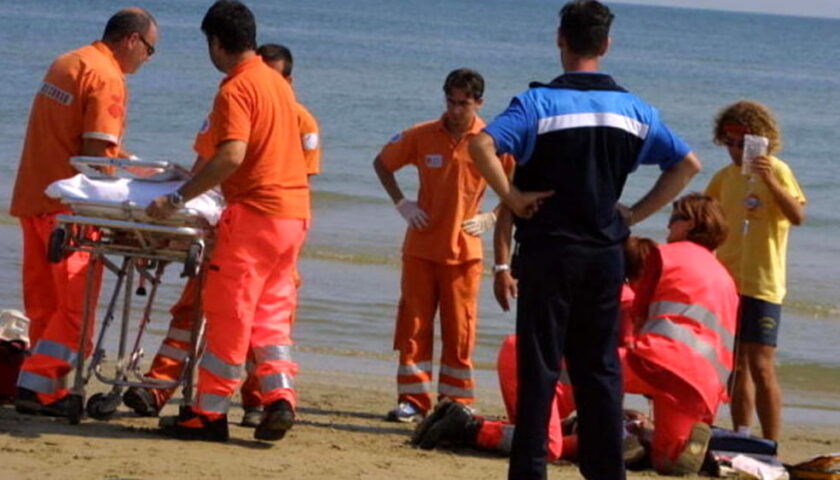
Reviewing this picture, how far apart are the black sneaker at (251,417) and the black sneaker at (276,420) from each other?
59cm

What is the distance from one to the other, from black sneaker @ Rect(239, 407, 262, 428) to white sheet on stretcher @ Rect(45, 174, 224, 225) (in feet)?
4.23

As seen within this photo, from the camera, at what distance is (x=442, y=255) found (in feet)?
28.6

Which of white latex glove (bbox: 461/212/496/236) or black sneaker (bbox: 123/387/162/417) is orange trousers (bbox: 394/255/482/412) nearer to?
white latex glove (bbox: 461/212/496/236)

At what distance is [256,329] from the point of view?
24.6 feet

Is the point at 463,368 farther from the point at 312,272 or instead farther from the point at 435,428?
the point at 312,272

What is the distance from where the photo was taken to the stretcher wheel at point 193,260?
7.00 metres

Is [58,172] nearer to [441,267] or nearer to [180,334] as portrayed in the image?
[180,334]

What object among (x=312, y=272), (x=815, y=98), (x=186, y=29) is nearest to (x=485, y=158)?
(x=312, y=272)

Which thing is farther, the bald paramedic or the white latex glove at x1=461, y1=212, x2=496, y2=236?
the white latex glove at x1=461, y1=212, x2=496, y2=236

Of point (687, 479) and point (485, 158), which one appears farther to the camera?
point (687, 479)

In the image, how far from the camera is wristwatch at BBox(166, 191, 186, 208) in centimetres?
702

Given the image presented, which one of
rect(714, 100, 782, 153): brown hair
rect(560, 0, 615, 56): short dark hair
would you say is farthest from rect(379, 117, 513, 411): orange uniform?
rect(560, 0, 615, 56): short dark hair

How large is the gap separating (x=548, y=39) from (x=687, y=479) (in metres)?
71.8

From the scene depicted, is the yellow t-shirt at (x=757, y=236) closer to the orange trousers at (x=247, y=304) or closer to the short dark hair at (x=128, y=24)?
the orange trousers at (x=247, y=304)
